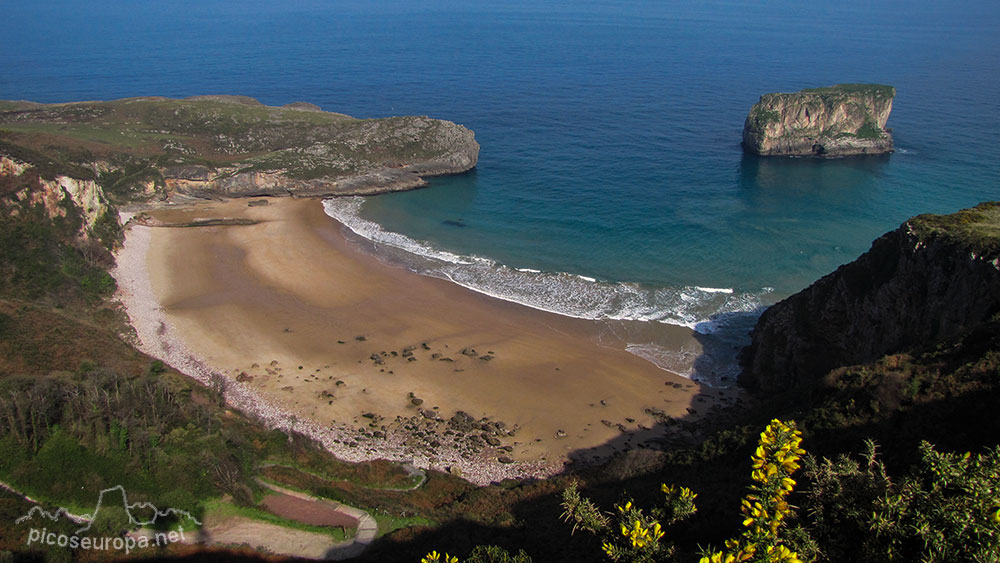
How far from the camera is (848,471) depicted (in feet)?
37.2

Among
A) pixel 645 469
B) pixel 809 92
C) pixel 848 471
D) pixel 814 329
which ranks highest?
pixel 809 92

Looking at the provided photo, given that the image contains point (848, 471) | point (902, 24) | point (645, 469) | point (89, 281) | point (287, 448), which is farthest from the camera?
point (902, 24)

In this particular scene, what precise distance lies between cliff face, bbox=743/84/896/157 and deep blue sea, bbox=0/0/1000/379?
3.30m

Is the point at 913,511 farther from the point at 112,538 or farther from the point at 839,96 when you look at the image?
the point at 839,96

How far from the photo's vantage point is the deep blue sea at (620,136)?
4553 centimetres

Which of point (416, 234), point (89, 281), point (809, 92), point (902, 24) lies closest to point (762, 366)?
point (416, 234)

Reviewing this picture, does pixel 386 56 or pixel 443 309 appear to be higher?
pixel 386 56

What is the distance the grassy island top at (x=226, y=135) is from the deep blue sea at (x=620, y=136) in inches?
280

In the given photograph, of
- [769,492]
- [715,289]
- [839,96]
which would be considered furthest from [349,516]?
[839,96]

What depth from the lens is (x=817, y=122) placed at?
249ft

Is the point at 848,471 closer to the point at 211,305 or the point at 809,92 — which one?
the point at 211,305

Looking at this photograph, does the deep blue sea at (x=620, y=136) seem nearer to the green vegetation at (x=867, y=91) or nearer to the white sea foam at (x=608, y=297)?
the white sea foam at (x=608, y=297)

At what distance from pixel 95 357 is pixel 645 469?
25.6 meters

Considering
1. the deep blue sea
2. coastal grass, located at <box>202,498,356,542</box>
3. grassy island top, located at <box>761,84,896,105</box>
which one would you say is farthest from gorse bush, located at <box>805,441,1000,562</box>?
grassy island top, located at <box>761,84,896,105</box>
